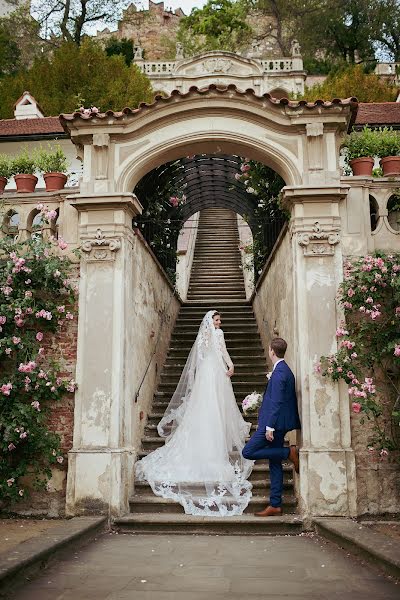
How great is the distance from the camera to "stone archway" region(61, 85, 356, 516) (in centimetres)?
672

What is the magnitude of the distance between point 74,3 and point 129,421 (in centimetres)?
3315

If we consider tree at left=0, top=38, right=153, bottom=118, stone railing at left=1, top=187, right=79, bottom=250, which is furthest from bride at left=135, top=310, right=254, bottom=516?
tree at left=0, top=38, right=153, bottom=118

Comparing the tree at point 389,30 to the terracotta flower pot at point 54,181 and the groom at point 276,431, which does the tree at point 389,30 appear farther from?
the groom at point 276,431

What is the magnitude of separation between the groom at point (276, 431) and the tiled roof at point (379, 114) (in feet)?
39.4

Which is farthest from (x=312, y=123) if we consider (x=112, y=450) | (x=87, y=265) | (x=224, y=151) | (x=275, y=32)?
(x=275, y=32)

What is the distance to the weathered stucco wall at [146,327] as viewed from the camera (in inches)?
313

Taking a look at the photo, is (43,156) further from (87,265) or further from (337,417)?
(337,417)

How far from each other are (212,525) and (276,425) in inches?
49.9

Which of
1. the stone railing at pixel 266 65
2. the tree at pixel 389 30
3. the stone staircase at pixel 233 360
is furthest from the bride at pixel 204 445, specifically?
the tree at pixel 389 30

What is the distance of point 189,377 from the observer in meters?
8.39

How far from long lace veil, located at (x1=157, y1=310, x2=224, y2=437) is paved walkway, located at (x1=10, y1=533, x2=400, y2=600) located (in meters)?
2.39

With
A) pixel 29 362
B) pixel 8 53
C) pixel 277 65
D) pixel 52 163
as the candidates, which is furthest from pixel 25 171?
pixel 277 65

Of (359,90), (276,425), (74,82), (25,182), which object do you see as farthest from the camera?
(359,90)

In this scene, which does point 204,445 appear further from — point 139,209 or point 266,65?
point 266,65
